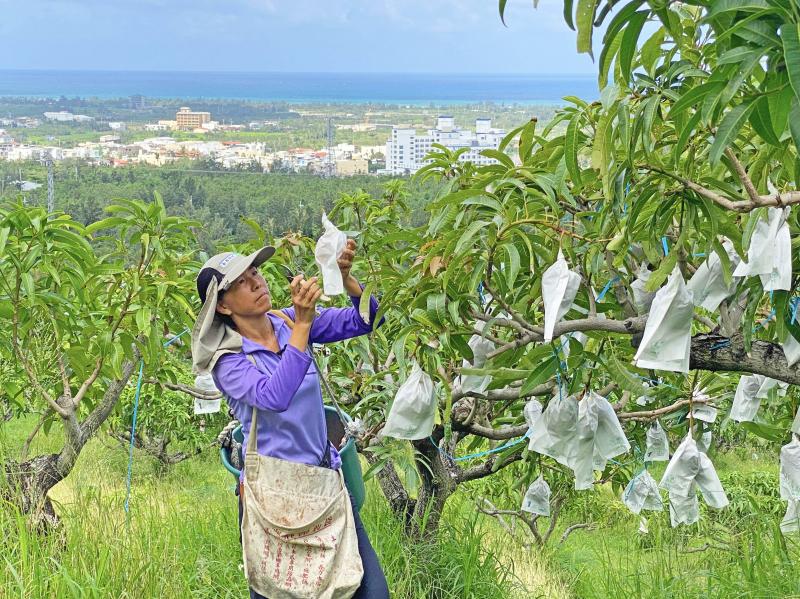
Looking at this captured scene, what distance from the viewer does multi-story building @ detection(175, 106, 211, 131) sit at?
33.2m

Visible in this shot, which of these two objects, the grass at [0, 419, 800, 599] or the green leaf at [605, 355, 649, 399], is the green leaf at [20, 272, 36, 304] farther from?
the green leaf at [605, 355, 649, 399]

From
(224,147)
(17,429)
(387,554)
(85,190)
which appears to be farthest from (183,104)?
(387,554)

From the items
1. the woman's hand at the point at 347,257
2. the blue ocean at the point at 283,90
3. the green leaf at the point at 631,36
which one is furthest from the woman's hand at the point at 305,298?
the blue ocean at the point at 283,90

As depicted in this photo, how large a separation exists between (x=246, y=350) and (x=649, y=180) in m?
0.83

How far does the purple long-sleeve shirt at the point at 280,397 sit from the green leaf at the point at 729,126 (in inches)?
34.2

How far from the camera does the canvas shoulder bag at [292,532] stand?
1.72 metres

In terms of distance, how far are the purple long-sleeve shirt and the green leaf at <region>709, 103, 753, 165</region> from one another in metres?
0.87

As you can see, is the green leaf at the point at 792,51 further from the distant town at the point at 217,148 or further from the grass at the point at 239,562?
the distant town at the point at 217,148

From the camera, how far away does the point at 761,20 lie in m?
0.89

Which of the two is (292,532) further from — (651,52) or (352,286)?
(651,52)

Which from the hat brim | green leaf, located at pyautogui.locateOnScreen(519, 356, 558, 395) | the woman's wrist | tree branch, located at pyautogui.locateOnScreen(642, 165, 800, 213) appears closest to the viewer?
tree branch, located at pyautogui.locateOnScreen(642, 165, 800, 213)

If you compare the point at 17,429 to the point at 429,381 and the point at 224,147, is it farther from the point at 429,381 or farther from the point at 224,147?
the point at 224,147

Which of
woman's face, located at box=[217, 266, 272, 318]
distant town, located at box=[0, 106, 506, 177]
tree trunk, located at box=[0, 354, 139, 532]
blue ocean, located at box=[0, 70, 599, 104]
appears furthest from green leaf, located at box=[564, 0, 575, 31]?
blue ocean, located at box=[0, 70, 599, 104]

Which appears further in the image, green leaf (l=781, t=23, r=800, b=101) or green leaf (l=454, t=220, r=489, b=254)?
green leaf (l=454, t=220, r=489, b=254)
